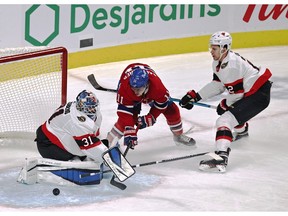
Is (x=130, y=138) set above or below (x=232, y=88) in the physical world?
below

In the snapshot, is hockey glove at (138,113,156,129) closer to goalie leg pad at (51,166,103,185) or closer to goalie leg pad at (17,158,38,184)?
goalie leg pad at (51,166,103,185)

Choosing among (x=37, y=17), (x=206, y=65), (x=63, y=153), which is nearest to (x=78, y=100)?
(x=63, y=153)

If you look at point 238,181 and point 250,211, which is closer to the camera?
point 250,211

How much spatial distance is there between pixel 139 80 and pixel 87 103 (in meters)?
0.37

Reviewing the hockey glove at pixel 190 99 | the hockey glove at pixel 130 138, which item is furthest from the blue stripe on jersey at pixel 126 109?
the hockey glove at pixel 190 99

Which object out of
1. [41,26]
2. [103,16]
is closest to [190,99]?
[41,26]

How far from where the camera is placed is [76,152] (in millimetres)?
4707

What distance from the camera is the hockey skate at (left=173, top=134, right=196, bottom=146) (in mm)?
5422

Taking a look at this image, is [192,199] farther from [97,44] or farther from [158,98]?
[97,44]

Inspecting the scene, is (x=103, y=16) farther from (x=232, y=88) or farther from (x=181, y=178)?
(x=181, y=178)

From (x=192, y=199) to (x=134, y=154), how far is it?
0.80m

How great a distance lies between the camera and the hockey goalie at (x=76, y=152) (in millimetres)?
4582

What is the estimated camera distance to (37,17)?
657 cm

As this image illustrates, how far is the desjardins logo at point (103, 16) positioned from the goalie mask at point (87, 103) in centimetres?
207
